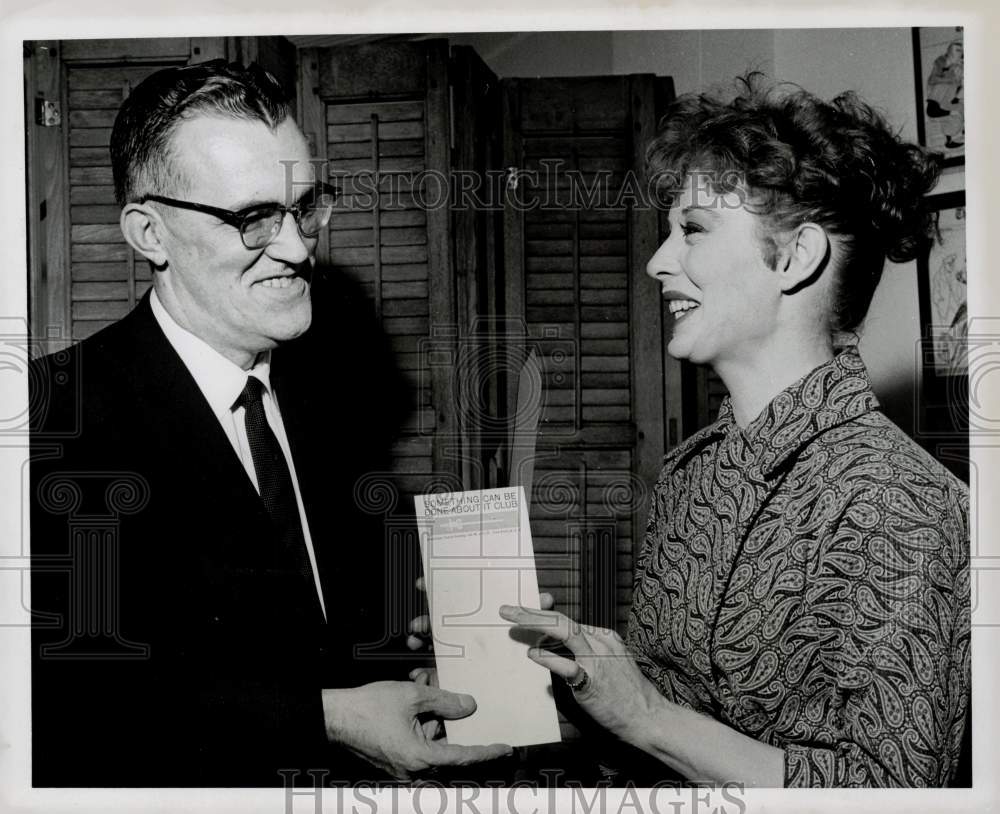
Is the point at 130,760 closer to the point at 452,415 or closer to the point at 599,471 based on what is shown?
the point at 452,415

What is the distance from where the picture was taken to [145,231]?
141 centimetres

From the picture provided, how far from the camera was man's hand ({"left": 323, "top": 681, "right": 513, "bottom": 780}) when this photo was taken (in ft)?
4.53

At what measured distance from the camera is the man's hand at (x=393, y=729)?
1380 millimetres

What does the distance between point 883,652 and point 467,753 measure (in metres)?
0.58

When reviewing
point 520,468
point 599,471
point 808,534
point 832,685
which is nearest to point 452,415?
point 520,468

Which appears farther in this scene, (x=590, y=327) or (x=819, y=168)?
(x=590, y=327)

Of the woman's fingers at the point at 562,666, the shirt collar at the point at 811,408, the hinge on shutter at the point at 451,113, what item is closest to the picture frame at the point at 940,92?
the shirt collar at the point at 811,408

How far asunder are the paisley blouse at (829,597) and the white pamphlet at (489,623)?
0.60 ft

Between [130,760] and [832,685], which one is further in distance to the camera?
[130,760]

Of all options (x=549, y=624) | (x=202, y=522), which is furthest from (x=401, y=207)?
(x=549, y=624)

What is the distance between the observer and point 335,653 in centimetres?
142

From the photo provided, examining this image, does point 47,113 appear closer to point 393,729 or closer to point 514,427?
point 514,427

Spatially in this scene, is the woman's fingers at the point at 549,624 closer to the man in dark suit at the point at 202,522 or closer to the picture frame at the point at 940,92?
the man in dark suit at the point at 202,522

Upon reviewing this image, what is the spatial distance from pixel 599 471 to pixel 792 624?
1.12 feet
